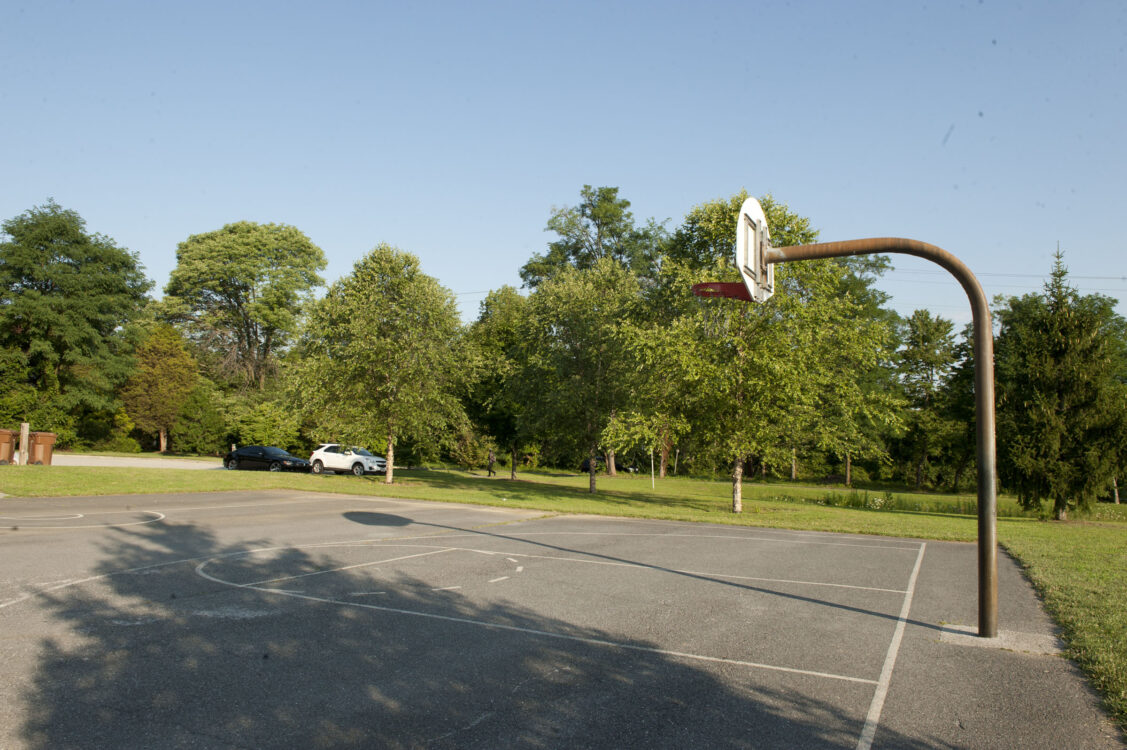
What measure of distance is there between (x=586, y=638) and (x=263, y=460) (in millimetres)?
36755

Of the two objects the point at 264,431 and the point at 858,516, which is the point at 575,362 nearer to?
the point at 858,516

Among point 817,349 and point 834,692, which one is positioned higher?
point 817,349

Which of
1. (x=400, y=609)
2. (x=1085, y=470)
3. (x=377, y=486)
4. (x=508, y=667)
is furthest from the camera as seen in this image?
(x=377, y=486)

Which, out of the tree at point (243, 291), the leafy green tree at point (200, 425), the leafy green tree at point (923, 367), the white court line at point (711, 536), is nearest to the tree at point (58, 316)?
the leafy green tree at point (200, 425)

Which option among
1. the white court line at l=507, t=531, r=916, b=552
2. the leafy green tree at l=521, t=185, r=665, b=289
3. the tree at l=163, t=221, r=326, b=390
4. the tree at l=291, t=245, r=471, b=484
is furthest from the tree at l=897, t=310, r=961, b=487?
the tree at l=163, t=221, r=326, b=390

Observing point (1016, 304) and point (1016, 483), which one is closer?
point (1016, 483)

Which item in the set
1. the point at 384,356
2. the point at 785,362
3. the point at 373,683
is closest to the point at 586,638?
the point at 373,683

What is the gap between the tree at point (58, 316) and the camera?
158 feet

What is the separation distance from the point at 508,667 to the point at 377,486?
986 inches

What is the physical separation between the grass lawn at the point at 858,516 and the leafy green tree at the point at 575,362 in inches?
125

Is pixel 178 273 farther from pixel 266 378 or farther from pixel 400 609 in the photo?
pixel 400 609

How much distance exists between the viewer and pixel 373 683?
5793mm

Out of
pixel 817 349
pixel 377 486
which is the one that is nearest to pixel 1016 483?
pixel 817 349

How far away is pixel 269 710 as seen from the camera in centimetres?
517
